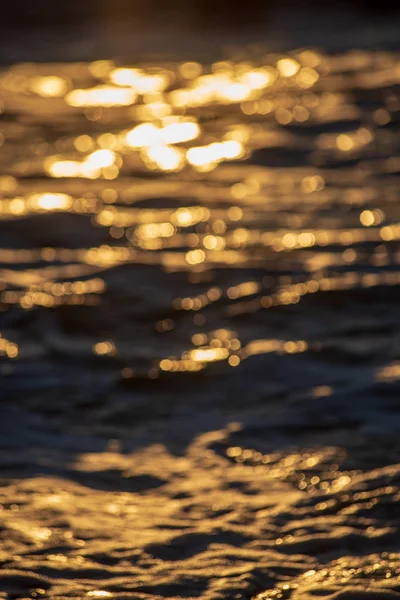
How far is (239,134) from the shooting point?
264 inches

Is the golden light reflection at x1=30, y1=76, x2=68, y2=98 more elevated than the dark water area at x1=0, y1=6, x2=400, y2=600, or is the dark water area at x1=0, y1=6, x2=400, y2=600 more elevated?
the golden light reflection at x1=30, y1=76, x2=68, y2=98

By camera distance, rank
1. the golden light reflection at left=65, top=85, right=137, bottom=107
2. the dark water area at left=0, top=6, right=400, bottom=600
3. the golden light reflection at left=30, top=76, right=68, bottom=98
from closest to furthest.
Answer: the dark water area at left=0, top=6, right=400, bottom=600, the golden light reflection at left=65, top=85, right=137, bottom=107, the golden light reflection at left=30, top=76, right=68, bottom=98

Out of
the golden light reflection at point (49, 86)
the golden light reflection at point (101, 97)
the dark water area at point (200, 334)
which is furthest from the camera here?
the golden light reflection at point (49, 86)

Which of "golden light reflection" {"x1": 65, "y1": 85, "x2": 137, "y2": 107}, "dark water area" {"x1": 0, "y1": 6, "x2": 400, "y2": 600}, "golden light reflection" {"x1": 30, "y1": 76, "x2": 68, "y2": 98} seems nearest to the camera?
"dark water area" {"x1": 0, "y1": 6, "x2": 400, "y2": 600}

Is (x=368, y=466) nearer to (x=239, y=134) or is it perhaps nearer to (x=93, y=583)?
(x=93, y=583)

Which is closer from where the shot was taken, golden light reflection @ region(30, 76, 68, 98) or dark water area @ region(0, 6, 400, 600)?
dark water area @ region(0, 6, 400, 600)

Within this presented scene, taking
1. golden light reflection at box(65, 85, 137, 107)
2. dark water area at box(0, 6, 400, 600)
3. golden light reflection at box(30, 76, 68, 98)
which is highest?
golden light reflection at box(30, 76, 68, 98)

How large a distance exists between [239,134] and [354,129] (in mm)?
610

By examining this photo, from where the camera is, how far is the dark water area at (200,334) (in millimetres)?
3045

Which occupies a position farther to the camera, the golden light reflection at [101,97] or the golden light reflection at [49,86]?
the golden light reflection at [49,86]

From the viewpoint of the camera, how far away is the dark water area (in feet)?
9.99

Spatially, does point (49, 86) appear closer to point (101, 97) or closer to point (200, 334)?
point (101, 97)

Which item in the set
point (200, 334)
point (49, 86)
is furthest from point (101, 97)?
point (200, 334)

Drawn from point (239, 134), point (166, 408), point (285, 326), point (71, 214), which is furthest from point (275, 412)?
point (239, 134)
